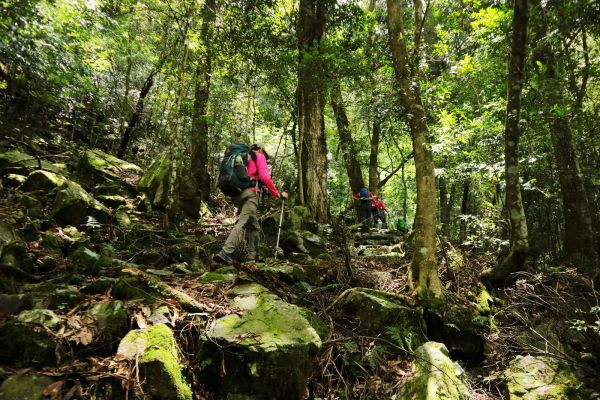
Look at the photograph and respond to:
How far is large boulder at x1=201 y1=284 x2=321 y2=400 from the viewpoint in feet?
11.1

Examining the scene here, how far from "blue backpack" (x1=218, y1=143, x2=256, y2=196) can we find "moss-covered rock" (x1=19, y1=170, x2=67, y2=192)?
133 inches

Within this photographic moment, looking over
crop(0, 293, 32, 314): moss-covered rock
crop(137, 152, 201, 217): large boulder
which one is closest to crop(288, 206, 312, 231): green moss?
crop(137, 152, 201, 217): large boulder

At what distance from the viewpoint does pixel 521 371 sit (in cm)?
463

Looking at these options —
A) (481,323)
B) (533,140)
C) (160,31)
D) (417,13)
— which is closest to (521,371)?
(481,323)

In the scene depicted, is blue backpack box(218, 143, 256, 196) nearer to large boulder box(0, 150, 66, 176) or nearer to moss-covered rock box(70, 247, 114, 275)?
moss-covered rock box(70, 247, 114, 275)

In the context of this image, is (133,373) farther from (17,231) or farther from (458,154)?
(458,154)

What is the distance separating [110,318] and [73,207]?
4133mm

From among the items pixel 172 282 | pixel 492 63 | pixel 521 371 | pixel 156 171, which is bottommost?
pixel 521 371

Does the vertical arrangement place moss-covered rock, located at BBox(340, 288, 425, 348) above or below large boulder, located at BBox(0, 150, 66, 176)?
below

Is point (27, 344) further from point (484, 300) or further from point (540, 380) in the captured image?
point (484, 300)

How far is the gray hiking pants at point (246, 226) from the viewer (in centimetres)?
637

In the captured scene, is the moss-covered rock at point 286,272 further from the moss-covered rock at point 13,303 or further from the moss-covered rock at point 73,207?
the moss-covered rock at point 73,207

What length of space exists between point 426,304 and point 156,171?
764 centimetres

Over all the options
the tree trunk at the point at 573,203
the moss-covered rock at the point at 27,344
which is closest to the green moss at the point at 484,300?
the tree trunk at the point at 573,203
